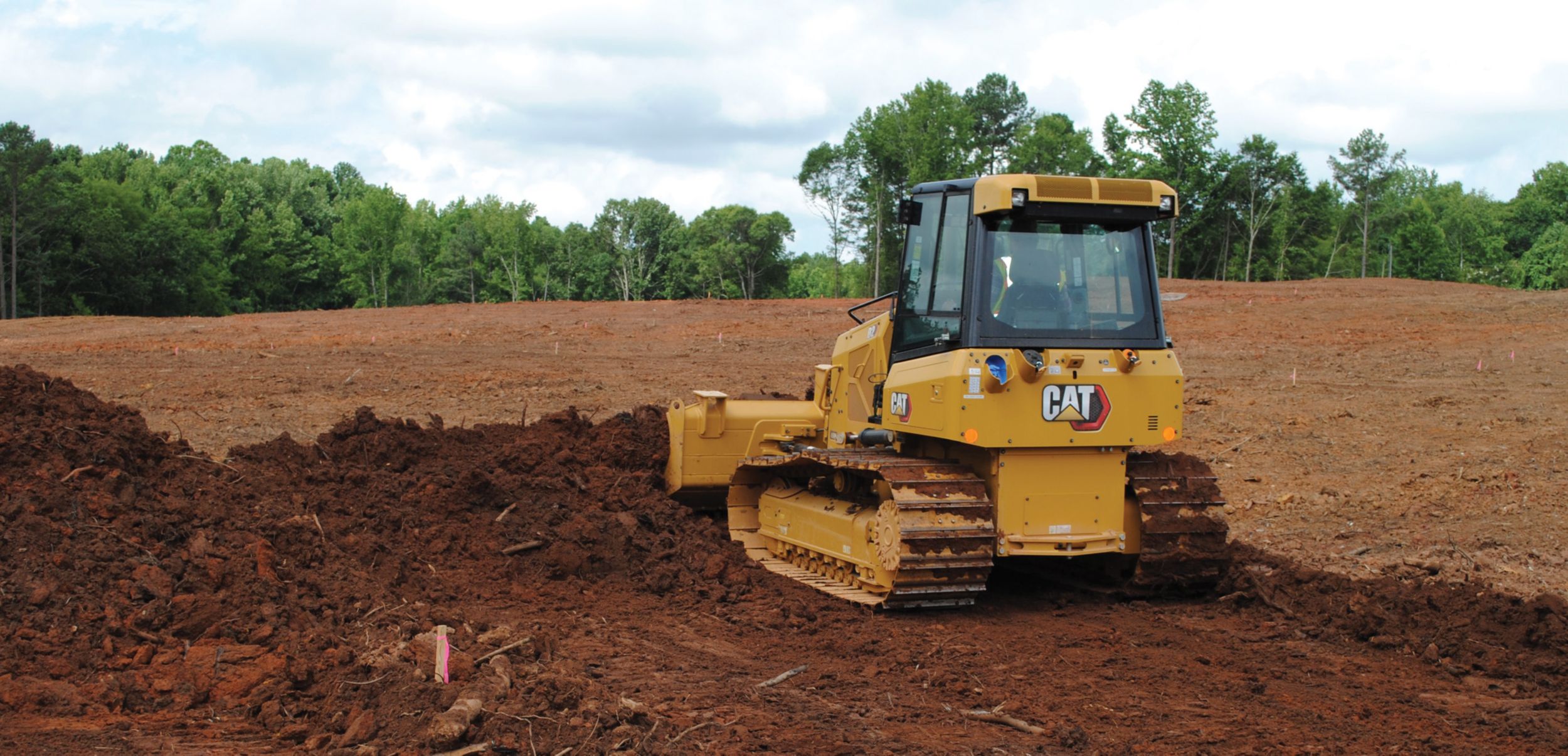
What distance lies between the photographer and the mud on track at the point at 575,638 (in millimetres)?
5867

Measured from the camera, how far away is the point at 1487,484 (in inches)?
509

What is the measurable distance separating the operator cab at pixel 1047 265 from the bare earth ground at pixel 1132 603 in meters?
2.03

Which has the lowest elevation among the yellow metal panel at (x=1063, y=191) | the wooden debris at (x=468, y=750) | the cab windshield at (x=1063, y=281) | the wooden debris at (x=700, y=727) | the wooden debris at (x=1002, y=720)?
the wooden debris at (x=1002, y=720)

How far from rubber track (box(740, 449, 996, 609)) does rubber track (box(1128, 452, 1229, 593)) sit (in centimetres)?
115

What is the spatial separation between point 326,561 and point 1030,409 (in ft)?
16.0

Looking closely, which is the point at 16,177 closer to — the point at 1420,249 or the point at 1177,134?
the point at 1177,134

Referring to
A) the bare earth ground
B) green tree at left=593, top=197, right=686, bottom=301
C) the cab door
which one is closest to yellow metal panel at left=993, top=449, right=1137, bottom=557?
the bare earth ground

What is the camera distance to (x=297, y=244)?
7488 cm

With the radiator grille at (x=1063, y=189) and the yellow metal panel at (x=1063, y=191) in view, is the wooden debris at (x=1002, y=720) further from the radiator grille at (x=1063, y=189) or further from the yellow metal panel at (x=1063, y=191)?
the radiator grille at (x=1063, y=189)

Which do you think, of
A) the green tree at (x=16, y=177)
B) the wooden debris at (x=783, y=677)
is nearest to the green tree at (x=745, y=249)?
the green tree at (x=16, y=177)

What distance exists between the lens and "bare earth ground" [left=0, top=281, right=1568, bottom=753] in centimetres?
617

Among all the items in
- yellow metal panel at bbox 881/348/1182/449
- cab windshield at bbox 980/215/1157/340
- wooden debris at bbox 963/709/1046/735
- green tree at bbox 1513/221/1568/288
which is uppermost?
green tree at bbox 1513/221/1568/288

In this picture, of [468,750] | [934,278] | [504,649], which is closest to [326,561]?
[504,649]

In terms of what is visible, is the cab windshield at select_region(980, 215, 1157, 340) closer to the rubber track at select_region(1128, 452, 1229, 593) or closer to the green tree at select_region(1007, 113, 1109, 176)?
the rubber track at select_region(1128, 452, 1229, 593)
